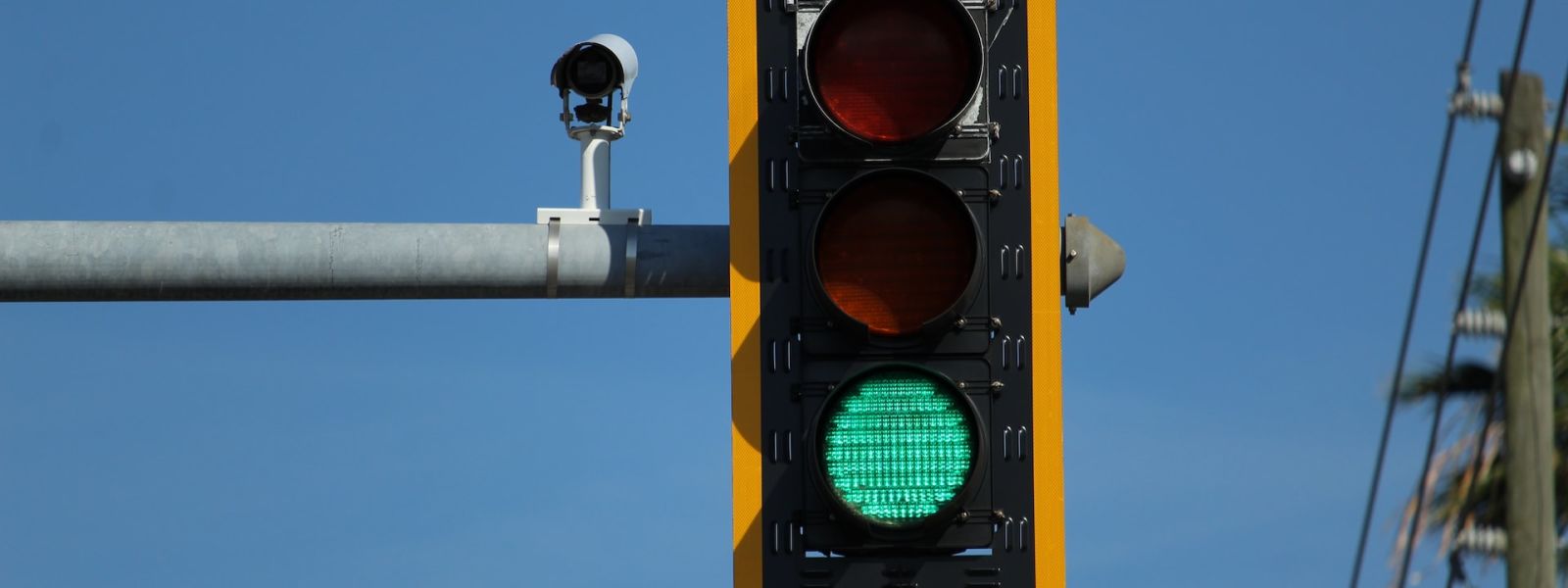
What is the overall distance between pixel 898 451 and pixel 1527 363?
2.44 meters

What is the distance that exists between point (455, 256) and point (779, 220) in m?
0.95

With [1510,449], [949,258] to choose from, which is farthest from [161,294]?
[1510,449]

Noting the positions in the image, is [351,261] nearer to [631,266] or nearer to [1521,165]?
[631,266]

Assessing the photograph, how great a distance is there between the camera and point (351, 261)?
4348 millimetres

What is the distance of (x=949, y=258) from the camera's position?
3.67 m

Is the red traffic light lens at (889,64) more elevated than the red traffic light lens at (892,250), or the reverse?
the red traffic light lens at (889,64)

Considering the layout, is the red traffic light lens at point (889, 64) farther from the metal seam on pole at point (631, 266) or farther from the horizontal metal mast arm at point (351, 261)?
the metal seam on pole at point (631, 266)

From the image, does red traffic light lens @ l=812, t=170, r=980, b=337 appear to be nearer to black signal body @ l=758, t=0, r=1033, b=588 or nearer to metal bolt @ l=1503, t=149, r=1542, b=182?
black signal body @ l=758, t=0, r=1033, b=588

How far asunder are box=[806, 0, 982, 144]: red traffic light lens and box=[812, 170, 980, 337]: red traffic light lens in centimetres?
12

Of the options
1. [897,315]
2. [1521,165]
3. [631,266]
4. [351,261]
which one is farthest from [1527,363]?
[351,261]

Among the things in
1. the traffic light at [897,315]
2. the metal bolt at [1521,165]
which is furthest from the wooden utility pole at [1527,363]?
the traffic light at [897,315]

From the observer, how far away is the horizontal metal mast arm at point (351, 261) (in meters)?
4.25

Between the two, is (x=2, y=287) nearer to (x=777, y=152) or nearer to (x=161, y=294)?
(x=161, y=294)

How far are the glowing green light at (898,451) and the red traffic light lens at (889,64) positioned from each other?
499 mm
